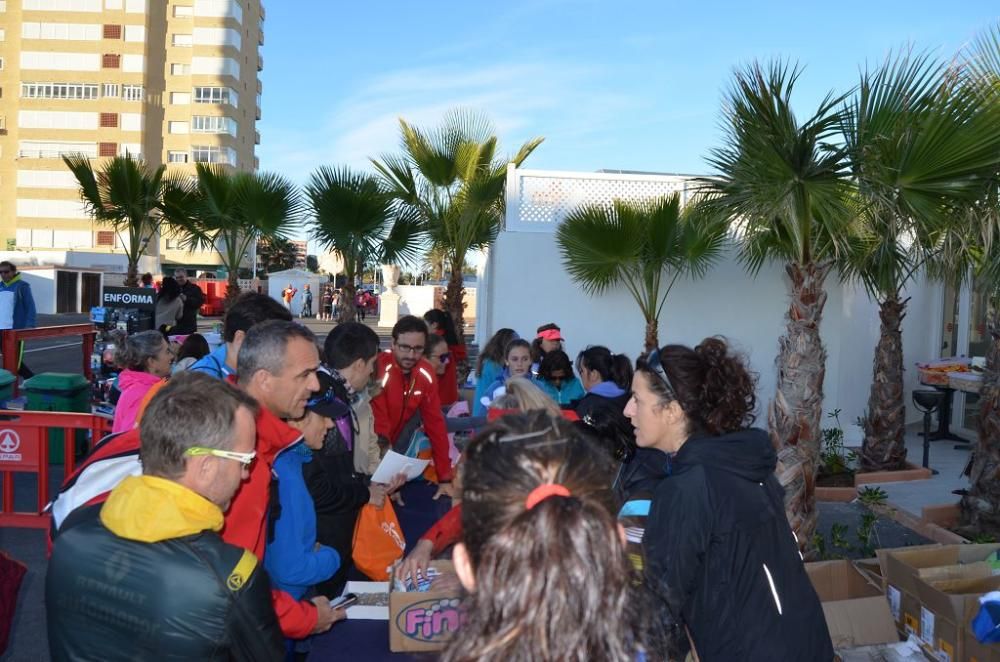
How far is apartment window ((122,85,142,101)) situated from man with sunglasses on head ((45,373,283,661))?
70.2m

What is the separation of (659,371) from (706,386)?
0.56ft

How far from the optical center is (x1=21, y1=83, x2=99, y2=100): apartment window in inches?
2511

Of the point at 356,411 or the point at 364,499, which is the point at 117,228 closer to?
the point at 356,411

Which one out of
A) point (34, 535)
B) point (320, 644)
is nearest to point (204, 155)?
point (34, 535)

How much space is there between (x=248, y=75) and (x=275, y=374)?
260 feet

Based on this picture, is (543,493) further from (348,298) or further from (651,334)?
(348,298)

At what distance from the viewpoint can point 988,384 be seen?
652 cm

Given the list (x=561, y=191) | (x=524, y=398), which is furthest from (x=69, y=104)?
(x=524, y=398)

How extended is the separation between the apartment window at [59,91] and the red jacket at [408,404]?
68.7 m

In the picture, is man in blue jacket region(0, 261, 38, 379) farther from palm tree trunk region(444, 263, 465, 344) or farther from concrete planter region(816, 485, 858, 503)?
Answer: concrete planter region(816, 485, 858, 503)

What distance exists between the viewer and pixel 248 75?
7550 centimetres

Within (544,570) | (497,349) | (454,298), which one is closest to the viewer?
(544,570)

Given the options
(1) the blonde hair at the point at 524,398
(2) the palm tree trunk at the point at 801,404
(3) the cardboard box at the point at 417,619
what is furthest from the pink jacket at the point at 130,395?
(2) the palm tree trunk at the point at 801,404

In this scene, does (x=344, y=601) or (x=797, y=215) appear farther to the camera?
(x=797, y=215)
